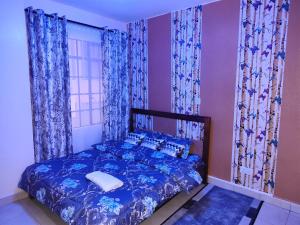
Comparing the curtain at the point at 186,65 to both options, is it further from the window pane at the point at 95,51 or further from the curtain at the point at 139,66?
the window pane at the point at 95,51

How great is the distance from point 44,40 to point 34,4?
17.2 inches

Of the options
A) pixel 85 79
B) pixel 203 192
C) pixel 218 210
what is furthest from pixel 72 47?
pixel 218 210

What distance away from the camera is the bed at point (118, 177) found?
175cm

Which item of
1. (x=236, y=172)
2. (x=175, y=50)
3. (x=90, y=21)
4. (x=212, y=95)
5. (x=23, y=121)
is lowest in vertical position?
(x=236, y=172)

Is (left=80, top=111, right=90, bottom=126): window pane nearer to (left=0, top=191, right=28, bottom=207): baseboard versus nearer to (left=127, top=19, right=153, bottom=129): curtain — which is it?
(left=127, top=19, right=153, bottom=129): curtain

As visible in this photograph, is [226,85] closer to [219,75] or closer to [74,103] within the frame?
[219,75]

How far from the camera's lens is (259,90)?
2.53 metres

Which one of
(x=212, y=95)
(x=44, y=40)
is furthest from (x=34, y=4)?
(x=212, y=95)

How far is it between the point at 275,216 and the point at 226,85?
159 cm

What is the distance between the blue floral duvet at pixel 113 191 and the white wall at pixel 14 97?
0.17 metres

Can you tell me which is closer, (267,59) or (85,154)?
(267,59)

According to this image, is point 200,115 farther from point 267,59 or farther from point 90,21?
point 90,21

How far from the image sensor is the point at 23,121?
8.35 feet

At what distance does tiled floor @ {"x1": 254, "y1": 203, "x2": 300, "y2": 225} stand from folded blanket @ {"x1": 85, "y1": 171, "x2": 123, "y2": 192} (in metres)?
1.47
